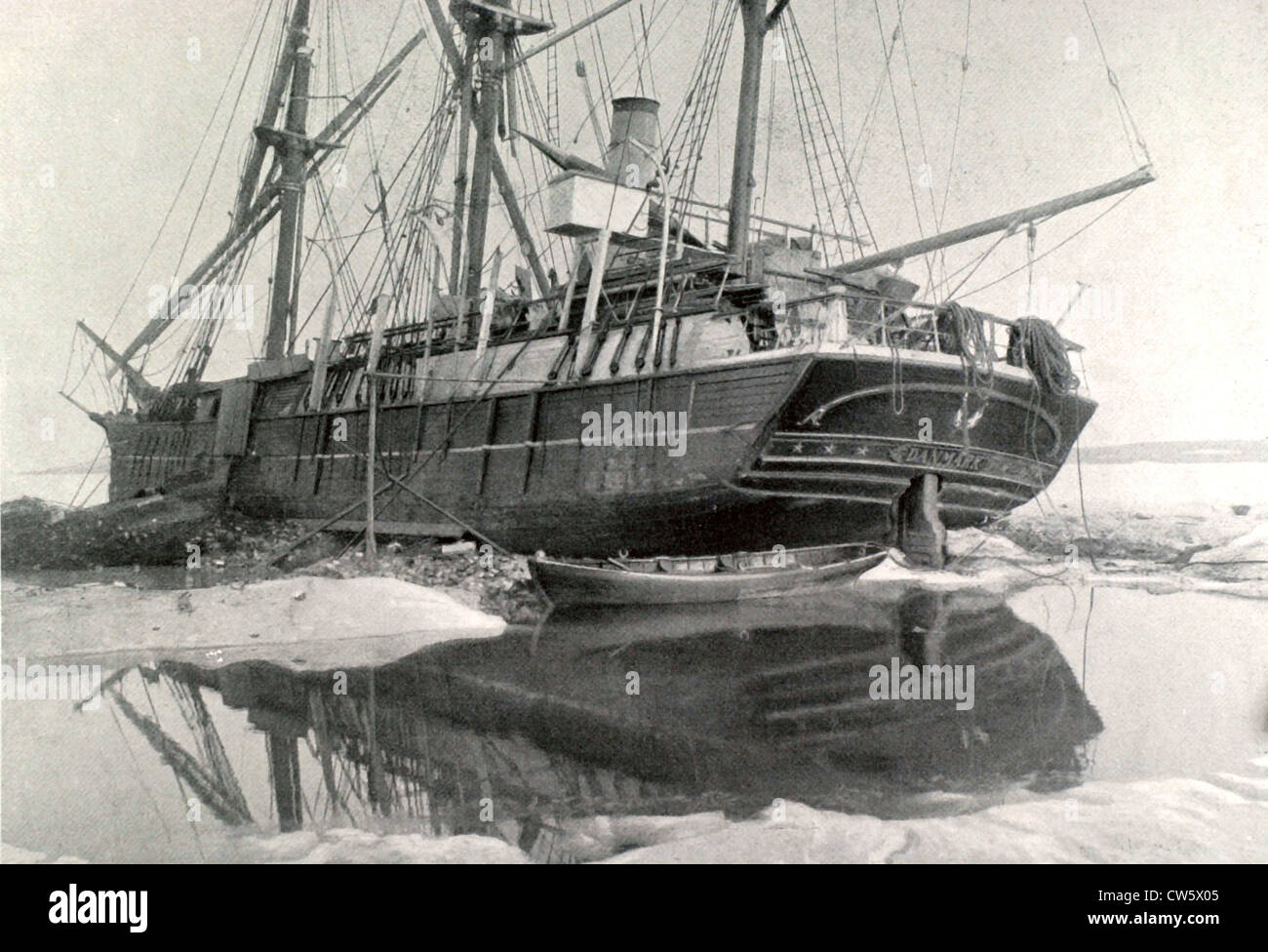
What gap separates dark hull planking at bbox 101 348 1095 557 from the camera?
1311 cm

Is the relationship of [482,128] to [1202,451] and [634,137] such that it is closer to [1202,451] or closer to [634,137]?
[634,137]

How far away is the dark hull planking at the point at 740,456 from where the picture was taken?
13.1 m

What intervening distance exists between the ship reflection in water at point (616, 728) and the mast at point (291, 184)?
13.8 meters

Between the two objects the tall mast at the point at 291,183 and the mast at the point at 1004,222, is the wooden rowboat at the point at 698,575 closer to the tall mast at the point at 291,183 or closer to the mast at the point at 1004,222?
the mast at the point at 1004,222

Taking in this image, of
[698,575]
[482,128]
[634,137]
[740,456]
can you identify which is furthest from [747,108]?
[698,575]

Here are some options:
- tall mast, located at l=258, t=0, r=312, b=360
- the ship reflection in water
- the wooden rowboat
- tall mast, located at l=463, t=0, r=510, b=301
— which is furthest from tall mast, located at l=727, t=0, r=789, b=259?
tall mast, located at l=258, t=0, r=312, b=360

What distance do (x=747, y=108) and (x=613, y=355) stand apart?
4703 mm

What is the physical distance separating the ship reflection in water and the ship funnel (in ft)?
34.6

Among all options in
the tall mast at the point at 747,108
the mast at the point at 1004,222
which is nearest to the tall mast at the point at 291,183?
the tall mast at the point at 747,108

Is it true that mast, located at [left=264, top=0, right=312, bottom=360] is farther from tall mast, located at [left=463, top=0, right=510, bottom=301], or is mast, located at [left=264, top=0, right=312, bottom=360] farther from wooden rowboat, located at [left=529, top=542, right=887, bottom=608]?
wooden rowboat, located at [left=529, top=542, right=887, bottom=608]
